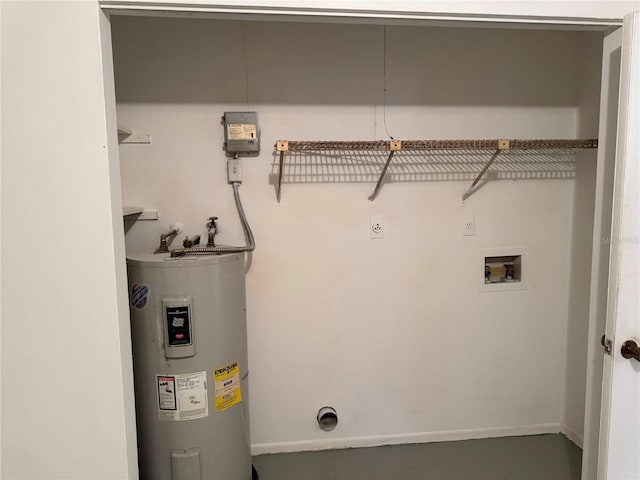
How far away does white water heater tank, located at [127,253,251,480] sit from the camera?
5.23 feet

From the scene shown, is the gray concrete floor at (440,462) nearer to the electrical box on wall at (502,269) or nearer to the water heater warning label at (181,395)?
the water heater warning label at (181,395)

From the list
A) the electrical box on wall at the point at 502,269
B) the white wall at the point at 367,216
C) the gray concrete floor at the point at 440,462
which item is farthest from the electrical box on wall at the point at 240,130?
the gray concrete floor at the point at 440,462

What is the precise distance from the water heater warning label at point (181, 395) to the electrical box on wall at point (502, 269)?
149 centimetres

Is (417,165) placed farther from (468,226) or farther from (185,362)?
(185,362)

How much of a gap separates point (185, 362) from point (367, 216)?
3.56ft

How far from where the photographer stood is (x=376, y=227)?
2135 millimetres

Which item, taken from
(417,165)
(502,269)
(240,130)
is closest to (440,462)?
(502,269)

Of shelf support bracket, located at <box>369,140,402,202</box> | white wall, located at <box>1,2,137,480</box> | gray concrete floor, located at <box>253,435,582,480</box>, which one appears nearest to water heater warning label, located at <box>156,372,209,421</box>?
white wall, located at <box>1,2,137,480</box>

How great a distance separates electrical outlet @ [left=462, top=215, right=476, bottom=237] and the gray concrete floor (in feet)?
3.77

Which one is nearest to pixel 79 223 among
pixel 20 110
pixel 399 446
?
pixel 20 110

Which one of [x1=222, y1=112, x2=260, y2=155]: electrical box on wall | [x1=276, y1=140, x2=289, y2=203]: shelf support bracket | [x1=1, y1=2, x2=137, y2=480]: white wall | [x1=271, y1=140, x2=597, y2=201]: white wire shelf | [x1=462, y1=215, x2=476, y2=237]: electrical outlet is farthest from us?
[x1=462, y1=215, x2=476, y2=237]: electrical outlet

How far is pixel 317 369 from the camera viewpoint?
219 cm

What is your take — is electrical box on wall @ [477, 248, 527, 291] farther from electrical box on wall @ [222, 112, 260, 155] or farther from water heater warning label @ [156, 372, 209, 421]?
water heater warning label @ [156, 372, 209, 421]

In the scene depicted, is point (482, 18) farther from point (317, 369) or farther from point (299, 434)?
point (299, 434)
